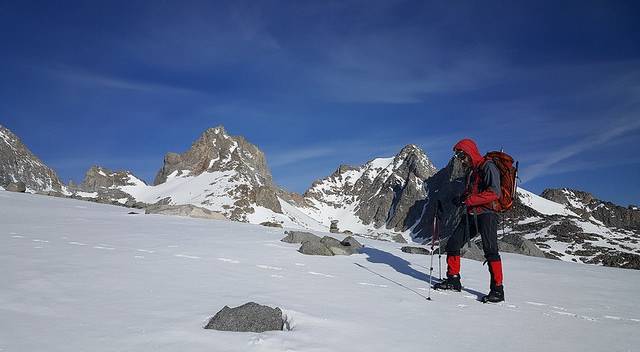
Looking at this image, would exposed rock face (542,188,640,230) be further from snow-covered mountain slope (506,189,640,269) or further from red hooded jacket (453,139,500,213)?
red hooded jacket (453,139,500,213)

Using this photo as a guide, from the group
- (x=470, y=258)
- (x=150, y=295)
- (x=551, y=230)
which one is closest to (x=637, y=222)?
(x=551, y=230)

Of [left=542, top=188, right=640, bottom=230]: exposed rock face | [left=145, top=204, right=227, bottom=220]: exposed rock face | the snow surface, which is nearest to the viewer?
[left=145, top=204, right=227, bottom=220]: exposed rock face

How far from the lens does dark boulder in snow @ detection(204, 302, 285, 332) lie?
15.9 feet

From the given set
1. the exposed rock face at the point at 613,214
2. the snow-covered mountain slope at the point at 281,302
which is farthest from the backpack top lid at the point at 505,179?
the exposed rock face at the point at 613,214

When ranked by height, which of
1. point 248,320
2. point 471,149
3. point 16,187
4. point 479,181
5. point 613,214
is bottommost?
point 248,320

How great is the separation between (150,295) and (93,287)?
103 centimetres

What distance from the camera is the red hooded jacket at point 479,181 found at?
772 centimetres

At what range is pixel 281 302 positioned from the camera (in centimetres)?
624

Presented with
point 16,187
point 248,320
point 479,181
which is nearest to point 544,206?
point 16,187

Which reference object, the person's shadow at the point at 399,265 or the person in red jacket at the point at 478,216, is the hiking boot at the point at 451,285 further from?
the person's shadow at the point at 399,265

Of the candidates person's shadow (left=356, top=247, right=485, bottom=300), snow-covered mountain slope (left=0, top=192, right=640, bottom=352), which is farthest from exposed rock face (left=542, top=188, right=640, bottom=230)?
snow-covered mountain slope (left=0, top=192, right=640, bottom=352)

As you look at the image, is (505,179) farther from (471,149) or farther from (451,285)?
(451,285)

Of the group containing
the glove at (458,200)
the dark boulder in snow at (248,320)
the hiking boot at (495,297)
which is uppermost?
the glove at (458,200)

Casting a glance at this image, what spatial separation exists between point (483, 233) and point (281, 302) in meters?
4.20
